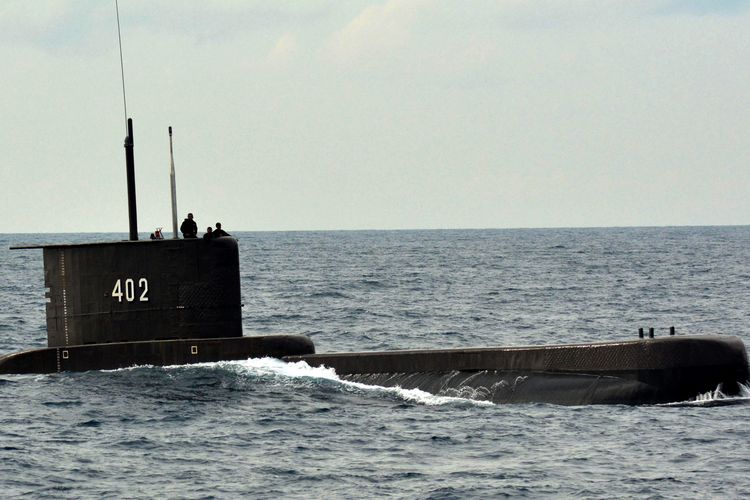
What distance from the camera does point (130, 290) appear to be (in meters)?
24.0

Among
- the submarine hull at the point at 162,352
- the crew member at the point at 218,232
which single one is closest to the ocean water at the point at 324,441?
the submarine hull at the point at 162,352

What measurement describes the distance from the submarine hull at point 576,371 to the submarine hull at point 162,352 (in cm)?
194

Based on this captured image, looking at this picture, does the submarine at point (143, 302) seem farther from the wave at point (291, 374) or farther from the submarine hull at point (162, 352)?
the wave at point (291, 374)

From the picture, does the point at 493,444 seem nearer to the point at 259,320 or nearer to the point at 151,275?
the point at 151,275

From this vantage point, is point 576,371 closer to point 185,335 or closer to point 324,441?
point 324,441

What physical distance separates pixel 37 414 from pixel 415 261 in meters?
80.8

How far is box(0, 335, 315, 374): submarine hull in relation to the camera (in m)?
24.3

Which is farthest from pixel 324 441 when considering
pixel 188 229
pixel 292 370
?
pixel 188 229

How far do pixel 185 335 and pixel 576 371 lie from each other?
815 cm

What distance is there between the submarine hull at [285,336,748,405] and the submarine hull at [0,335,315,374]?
6.35 feet

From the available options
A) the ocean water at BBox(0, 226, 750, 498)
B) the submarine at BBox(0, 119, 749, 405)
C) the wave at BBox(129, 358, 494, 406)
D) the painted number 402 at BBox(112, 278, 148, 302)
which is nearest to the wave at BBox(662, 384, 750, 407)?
the ocean water at BBox(0, 226, 750, 498)

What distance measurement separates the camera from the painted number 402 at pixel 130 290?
23953 mm

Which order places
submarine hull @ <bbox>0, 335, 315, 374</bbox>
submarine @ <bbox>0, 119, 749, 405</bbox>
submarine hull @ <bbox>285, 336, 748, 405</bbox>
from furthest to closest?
submarine hull @ <bbox>0, 335, 315, 374</bbox>, submarine @ <bbox>0, 119, 749, 405</bbox>, submarine hull @ <bbox>285, 336, 748, 405</bbox>

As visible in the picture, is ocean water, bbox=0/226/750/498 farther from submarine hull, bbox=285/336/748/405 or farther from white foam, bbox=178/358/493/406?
submarine hull, bbox=285/336/748/405
